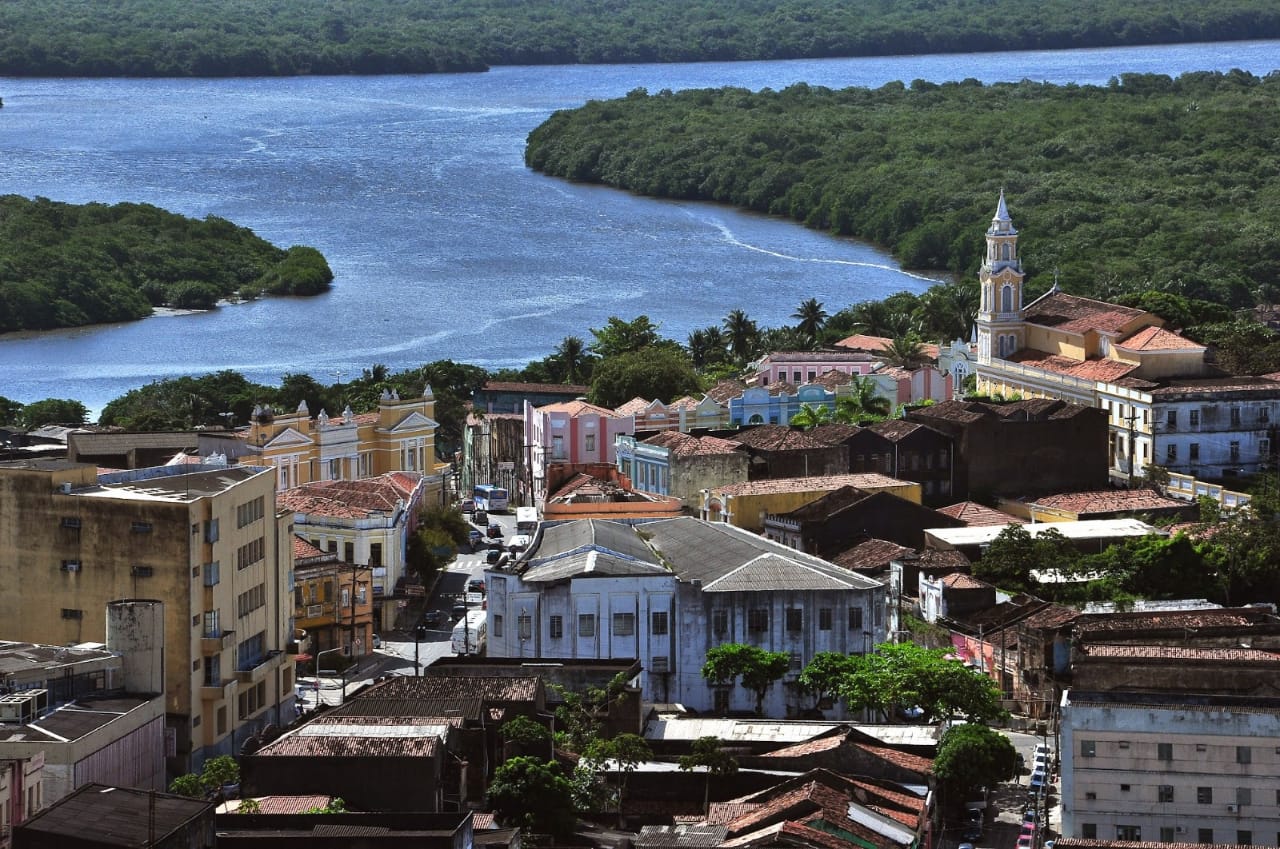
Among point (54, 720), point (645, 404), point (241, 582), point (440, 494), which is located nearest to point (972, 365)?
point (645, 404)

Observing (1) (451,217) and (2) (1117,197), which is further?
(1) (451,217)

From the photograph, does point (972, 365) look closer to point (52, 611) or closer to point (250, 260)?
point (52, 611)

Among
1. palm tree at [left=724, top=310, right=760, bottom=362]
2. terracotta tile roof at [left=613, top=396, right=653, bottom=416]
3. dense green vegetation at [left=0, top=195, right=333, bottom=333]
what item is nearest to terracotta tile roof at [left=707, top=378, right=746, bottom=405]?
terracotta tile roof at [left=613, top=396, right=653, bottom=416]

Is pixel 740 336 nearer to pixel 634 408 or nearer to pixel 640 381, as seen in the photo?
pixel 640 381

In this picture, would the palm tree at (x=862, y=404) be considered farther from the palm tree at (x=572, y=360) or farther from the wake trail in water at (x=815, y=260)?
the wake trail in water at (x=815, y=260)

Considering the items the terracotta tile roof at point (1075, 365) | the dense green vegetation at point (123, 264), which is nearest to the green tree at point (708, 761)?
the terracotta tile roof at point (1075, 365)

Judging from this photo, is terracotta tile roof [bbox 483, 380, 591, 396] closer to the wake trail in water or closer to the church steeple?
the church steeple

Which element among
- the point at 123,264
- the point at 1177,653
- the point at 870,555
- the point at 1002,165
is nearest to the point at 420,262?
the point at 123,264
